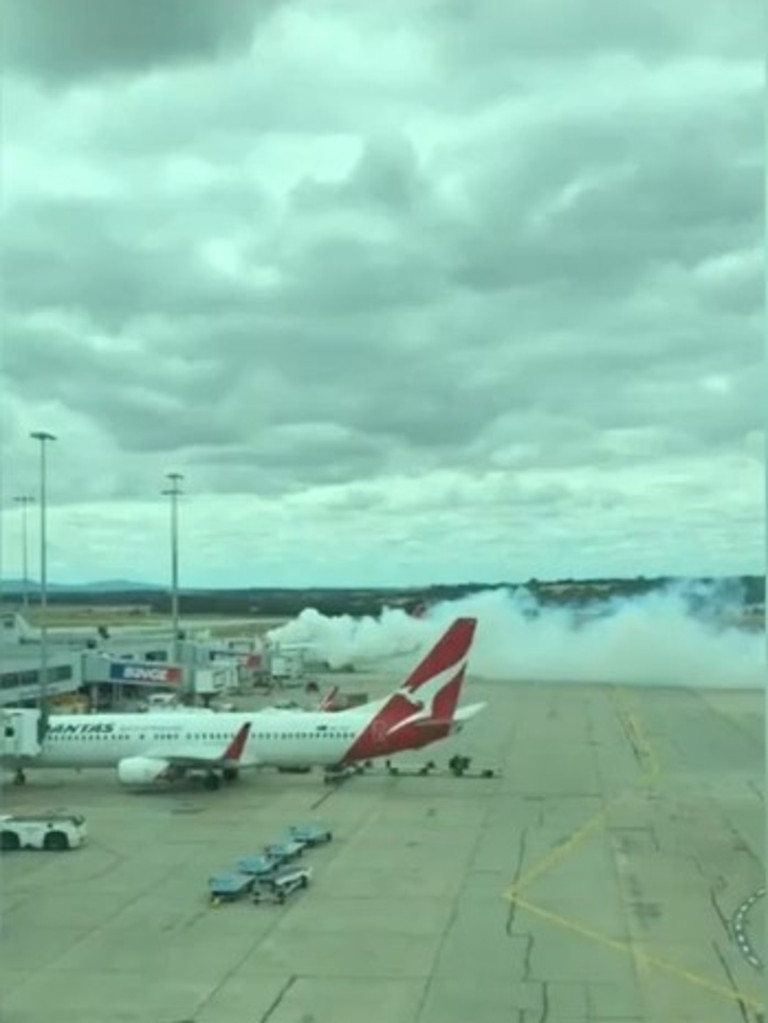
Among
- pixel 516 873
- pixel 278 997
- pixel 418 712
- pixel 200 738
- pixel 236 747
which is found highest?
pixel 418 712

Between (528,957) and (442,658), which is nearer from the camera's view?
(528,957)

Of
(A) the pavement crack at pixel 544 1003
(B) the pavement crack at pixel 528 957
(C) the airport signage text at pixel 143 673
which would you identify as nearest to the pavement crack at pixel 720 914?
(B) the pavement crack at pixel 528 957

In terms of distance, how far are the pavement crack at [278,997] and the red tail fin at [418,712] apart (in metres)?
22.1

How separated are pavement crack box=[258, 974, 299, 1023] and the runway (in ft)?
0.16

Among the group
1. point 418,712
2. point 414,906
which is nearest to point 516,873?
point 414,906

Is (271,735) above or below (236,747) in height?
above

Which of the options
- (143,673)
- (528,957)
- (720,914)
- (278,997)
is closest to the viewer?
(278,997)

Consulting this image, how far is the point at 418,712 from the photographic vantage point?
42312mm

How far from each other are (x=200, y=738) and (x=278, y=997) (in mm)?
25024

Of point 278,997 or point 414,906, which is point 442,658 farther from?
point 278,997

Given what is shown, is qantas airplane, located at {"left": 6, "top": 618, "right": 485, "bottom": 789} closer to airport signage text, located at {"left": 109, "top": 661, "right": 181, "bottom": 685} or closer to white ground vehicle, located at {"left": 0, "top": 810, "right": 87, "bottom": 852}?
white ground vehicle, located at {"left": 0, "top": 810, "right": 87, "bottom": 852}

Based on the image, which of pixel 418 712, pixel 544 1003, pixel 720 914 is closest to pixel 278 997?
pixel 544 1003

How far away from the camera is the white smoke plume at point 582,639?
9194 centimetres

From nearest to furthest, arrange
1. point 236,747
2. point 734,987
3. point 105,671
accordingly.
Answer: point 734,987 → point 236,747 → point 105,671
